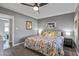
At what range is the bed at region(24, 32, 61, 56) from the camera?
1623mm

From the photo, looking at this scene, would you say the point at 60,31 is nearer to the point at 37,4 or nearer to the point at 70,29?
the point at 70,29

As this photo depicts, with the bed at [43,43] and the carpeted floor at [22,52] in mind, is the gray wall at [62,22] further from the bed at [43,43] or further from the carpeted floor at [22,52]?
the carpeted floor at [22,52]

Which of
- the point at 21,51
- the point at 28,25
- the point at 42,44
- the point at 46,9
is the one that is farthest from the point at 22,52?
the point at 46,9

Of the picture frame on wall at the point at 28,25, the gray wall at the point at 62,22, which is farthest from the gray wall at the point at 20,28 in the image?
the gray wall at the point at 62,22

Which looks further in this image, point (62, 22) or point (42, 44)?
point (42, 44)

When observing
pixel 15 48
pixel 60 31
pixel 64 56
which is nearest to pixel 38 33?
pixel 60 31

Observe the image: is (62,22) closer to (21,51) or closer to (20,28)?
(20,28)

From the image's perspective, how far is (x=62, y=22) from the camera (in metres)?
1.66

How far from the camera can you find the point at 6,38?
1666 millimetres

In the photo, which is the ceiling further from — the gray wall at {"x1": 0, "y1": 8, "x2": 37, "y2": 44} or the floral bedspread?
the floral bedspread

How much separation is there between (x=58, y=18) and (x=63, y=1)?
1.12ft

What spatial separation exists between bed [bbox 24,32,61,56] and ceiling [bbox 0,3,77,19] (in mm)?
419

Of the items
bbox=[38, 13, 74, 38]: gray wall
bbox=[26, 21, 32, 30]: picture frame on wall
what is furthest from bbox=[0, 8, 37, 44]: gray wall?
bbox=[38, 13, 74, 38]: gray wall

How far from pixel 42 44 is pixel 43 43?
0.18 ft
